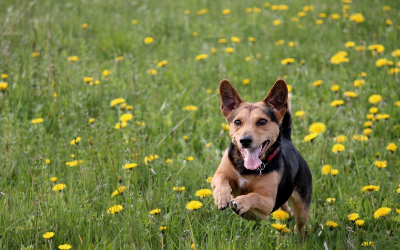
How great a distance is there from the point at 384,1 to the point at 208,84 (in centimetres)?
557

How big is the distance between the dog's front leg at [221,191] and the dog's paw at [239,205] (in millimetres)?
56

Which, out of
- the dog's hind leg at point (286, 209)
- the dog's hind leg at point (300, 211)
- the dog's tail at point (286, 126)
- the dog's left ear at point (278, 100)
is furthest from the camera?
the dog's hind leg at point (286, 209)

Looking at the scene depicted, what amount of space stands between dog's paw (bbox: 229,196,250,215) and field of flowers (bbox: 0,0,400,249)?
49 centimetres

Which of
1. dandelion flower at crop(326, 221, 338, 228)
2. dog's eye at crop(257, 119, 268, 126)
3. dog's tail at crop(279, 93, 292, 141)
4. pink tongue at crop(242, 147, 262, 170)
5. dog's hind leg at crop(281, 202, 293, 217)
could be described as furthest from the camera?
dog's hind leg at crop(281, 202, 293, 217)

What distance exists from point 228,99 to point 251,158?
716 millimetres

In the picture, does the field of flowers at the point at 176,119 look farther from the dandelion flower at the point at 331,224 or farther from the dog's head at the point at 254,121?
the dog's head at the point at 254,121

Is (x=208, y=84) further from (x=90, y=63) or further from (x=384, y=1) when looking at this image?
(x=384, y=1)

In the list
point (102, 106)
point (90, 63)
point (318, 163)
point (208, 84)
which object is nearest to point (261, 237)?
point (318, 163)

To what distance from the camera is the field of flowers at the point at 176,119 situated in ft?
12.8

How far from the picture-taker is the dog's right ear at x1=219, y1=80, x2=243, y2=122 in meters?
3.88

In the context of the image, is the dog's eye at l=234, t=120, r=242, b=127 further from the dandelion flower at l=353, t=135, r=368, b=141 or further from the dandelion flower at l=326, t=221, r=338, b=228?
the dandelion flower at l=353, t=135, r=368, b=141

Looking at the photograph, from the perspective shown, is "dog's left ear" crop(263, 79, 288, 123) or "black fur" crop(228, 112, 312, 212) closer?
"black fur" crop(228, 112, 312, 212)

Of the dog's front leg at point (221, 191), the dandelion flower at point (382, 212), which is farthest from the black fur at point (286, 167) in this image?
the dandelion flower at point (382, 212)

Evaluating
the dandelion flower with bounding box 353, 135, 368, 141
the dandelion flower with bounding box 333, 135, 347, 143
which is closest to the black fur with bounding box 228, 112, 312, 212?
the dandelion flower with bounding box 333, 135, 347, 143
